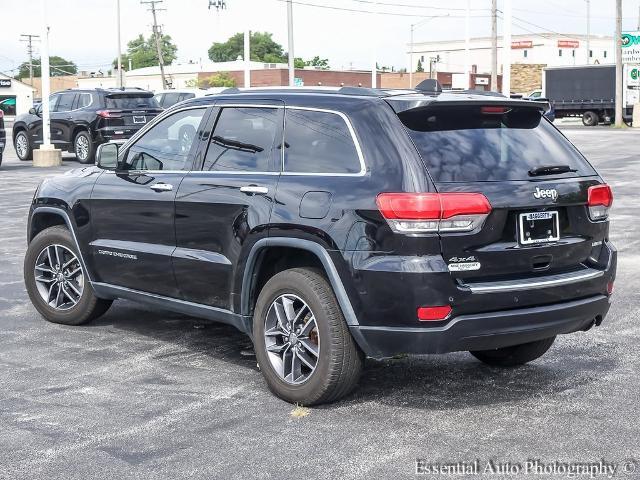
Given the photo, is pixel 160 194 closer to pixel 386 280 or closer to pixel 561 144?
pixel 386 280

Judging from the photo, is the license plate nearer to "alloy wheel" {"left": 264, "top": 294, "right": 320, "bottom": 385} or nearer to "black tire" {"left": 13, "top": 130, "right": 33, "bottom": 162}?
"alloy wheel" {"left": 264, "top": 294, "right": 320, "bottom": 385}

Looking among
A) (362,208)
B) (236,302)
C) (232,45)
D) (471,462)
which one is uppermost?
(232,45)

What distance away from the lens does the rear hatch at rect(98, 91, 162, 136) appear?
82.7 feet

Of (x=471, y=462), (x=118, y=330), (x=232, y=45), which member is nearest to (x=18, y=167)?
(x=118, y=330)

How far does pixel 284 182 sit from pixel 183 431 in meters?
1.57

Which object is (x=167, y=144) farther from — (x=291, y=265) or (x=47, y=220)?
(x=47, y=220)

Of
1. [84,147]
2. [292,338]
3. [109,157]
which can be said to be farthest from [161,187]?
[84,147]

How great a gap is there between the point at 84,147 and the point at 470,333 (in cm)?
2188

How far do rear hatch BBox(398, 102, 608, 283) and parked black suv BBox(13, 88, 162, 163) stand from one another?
20210mm

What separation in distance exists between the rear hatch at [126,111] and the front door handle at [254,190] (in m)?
19.6

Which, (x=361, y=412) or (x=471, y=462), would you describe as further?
(x=361, y=412)

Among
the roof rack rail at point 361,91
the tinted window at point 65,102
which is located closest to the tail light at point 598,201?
the roof rack rail at point 361,91

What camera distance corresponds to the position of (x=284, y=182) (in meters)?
5.94

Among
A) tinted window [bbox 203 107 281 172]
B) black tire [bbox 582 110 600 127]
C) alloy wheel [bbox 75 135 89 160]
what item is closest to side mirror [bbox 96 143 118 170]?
tinted window [bbox 203 107 281 172]
